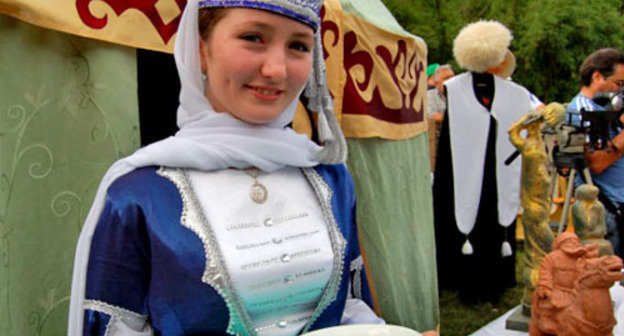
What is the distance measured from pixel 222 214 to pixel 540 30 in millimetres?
8504

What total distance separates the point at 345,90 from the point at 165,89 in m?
0.56

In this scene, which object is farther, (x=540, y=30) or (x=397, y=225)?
(x=540, y=30)

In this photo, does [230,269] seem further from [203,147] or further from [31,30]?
[31,30]

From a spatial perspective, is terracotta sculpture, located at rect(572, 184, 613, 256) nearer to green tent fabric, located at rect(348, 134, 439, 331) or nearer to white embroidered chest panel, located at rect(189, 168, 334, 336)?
green tent fabric, located at rect(348, 134, 439, 331)

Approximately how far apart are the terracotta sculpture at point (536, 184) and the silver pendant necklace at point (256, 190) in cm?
166

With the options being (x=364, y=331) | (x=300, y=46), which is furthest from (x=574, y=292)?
(x=300, y=46)

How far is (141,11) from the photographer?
1274 millimetres

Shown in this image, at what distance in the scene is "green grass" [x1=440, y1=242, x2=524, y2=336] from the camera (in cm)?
325

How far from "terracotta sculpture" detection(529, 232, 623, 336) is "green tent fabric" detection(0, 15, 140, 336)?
4.42 feet

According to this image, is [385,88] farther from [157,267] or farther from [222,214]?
[157,267]

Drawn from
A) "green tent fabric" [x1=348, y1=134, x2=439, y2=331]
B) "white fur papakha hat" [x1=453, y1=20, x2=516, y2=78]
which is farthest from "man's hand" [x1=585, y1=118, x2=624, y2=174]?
"green tent fabric" [x1=348, y1=134, x2=439, y2=331]

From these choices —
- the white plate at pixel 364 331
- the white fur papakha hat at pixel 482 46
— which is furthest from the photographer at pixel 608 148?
the white plate at pixel 364 331

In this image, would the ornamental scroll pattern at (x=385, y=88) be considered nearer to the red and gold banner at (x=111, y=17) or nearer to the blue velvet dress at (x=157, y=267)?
the red and gold banner at (x=111, y=17)

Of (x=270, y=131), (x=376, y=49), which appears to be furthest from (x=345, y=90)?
(x=270, y=131)
